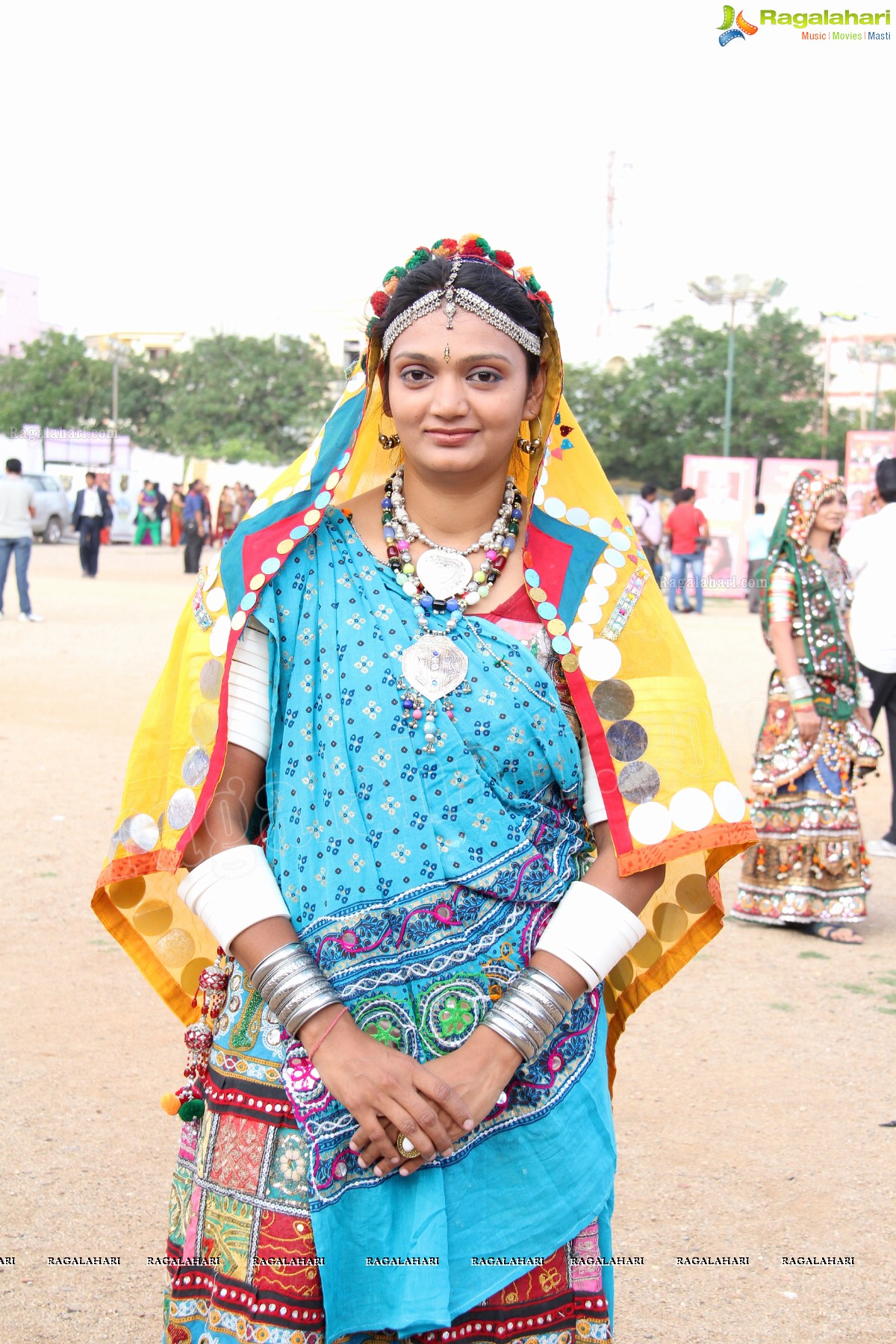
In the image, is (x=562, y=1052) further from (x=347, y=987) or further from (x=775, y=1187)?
(x=775, y=1187)

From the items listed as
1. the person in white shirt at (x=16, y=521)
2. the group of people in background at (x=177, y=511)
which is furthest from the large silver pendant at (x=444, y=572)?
the group of people in background at (x=177, y=511)

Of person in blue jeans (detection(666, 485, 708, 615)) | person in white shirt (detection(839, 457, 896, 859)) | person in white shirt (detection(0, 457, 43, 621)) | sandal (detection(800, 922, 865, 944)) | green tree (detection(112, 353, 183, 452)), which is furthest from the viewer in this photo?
green tree (detection(112, 353, 183, 452))

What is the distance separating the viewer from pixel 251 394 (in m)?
50.6

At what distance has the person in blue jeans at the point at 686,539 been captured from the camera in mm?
20219

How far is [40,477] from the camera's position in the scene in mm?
31984

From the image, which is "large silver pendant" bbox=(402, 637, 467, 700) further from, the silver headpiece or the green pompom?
the green pompom

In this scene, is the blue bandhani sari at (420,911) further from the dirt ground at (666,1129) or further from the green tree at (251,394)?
the green tree at (251,394)

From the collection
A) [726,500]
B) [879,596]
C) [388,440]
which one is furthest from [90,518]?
[388,440]

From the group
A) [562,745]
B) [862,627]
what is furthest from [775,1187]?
[862,627]

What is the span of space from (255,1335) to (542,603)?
1.09 m

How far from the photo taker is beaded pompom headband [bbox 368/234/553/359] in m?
2.02

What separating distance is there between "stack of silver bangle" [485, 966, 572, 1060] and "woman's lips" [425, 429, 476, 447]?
0.76m

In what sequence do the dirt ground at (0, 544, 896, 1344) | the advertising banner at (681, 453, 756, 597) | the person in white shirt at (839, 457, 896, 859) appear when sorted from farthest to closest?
1. the advertising banner at (681, 453, 756, 597)
2. the person in white shirt at (839, 457, 896, 859)
3. the dirt ground at (0, 544, 896, 1344)

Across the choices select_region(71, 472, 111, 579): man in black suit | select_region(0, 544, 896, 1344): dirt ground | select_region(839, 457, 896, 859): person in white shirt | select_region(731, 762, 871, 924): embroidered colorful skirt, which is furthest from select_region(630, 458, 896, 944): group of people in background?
select_region(71, 472, 111, 579): man in black suit
